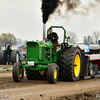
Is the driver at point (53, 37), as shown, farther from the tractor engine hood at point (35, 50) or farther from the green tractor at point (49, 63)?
the tractor engine hood at point (35, 50)

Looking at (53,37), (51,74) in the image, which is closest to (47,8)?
(53,37)

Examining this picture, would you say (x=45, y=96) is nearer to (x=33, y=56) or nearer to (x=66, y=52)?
(x=33, y=56)

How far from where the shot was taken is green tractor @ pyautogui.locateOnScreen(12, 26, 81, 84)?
377 inches

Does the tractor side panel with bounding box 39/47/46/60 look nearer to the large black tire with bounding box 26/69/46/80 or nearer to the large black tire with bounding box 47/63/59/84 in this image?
the large black tire with bounding box 47/63/59/84

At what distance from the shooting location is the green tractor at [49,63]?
959 cm

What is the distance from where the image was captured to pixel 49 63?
10227 millimetres

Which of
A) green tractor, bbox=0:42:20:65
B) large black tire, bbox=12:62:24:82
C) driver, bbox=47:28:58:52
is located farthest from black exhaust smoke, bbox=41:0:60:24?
green tractor, bbox=0:42:20:65

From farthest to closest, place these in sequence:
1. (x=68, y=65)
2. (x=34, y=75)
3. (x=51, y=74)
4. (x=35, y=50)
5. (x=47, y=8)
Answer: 1. (x=47, y=8)
2. (x=34, y=75)
3. (x=68, y=65)
4. (x=35, y=50)
5. (x=51, y=74)

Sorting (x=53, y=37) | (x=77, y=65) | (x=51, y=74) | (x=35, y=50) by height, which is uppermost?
(x=53, y=37)

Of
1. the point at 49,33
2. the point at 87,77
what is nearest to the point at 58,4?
the point at 49,33

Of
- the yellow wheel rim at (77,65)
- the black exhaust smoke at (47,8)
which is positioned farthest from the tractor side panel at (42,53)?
the black exhaust smoke at (47,8)

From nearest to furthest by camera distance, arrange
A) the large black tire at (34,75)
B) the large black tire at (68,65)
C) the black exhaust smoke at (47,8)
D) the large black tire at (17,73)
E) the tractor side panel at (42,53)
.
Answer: the large black tire at (17,73)
the tractor side panel at (42,53)
the large black tire at (68,65)
the large black tire at (34,75)
the black exhaust smoke at (47,8)

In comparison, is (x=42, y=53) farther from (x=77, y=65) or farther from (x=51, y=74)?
(x=77, y=65)

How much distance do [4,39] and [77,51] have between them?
79310mm
